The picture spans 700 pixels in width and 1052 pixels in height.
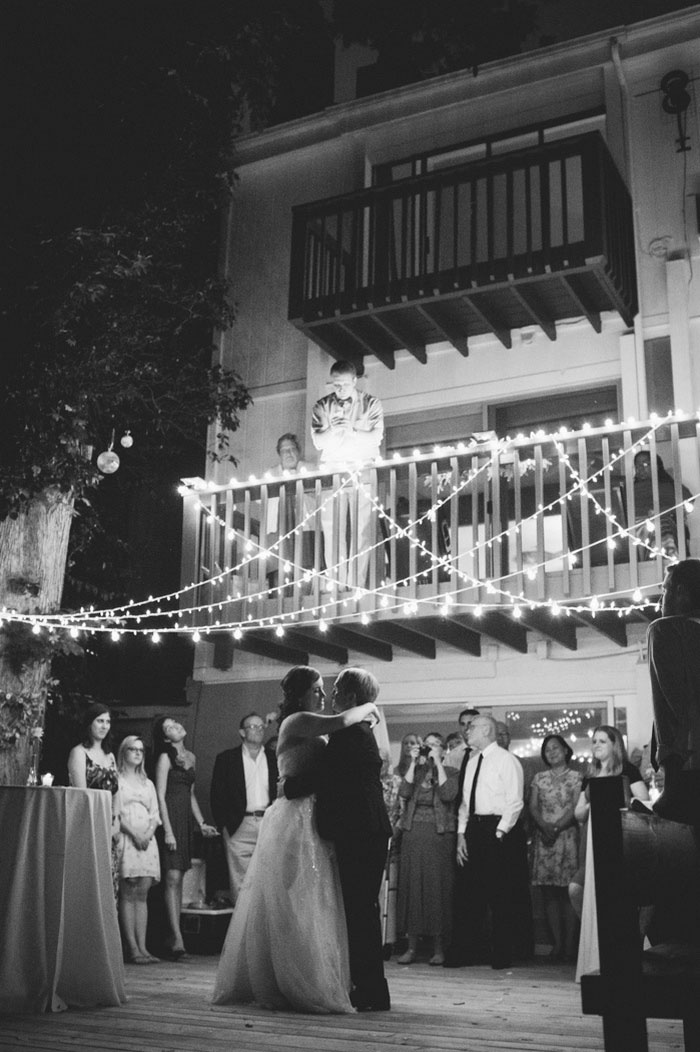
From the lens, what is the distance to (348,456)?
9258 millimetres

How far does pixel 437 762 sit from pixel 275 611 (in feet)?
6.64

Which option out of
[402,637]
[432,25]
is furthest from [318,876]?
[432,25]

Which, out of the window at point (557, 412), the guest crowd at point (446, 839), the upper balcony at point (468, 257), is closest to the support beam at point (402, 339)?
the upper balcony at point (468, 257)

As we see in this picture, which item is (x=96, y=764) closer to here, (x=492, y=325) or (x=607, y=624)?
(x=607, y=624)

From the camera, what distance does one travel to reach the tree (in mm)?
8344

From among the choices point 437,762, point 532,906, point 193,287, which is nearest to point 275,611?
point 437,762

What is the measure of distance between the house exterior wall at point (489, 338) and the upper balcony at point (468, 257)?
269 mm

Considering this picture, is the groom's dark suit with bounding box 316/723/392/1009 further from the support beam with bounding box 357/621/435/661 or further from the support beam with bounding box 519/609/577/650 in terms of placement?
the support beam with bounding box 357/621/435/661

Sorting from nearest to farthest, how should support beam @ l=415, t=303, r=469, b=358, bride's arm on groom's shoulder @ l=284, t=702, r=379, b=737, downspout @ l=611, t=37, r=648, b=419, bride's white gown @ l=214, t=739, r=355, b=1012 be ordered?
bride's white gown @ l=214, t=739, r=355, b=1012 → bride's arm on groom's shoulder @ l=284, t=702, r=379, b=737 → downspout @ l=611, t=37, r=648, b=419 → support beam @ l=415, t=303, r=469, b=358

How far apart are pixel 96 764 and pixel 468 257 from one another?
627 cm

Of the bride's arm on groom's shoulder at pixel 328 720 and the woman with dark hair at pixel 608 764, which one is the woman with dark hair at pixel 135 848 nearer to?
A: the bride's arm on groom's shoulder at pixel 328 720

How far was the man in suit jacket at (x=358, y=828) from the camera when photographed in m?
4.99

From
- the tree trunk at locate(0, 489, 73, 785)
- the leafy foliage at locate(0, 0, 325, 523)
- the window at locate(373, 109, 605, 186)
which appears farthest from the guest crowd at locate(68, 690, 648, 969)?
the window at locate(373, 109, 605, 186)

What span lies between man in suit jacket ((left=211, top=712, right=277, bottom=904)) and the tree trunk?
146 cm
